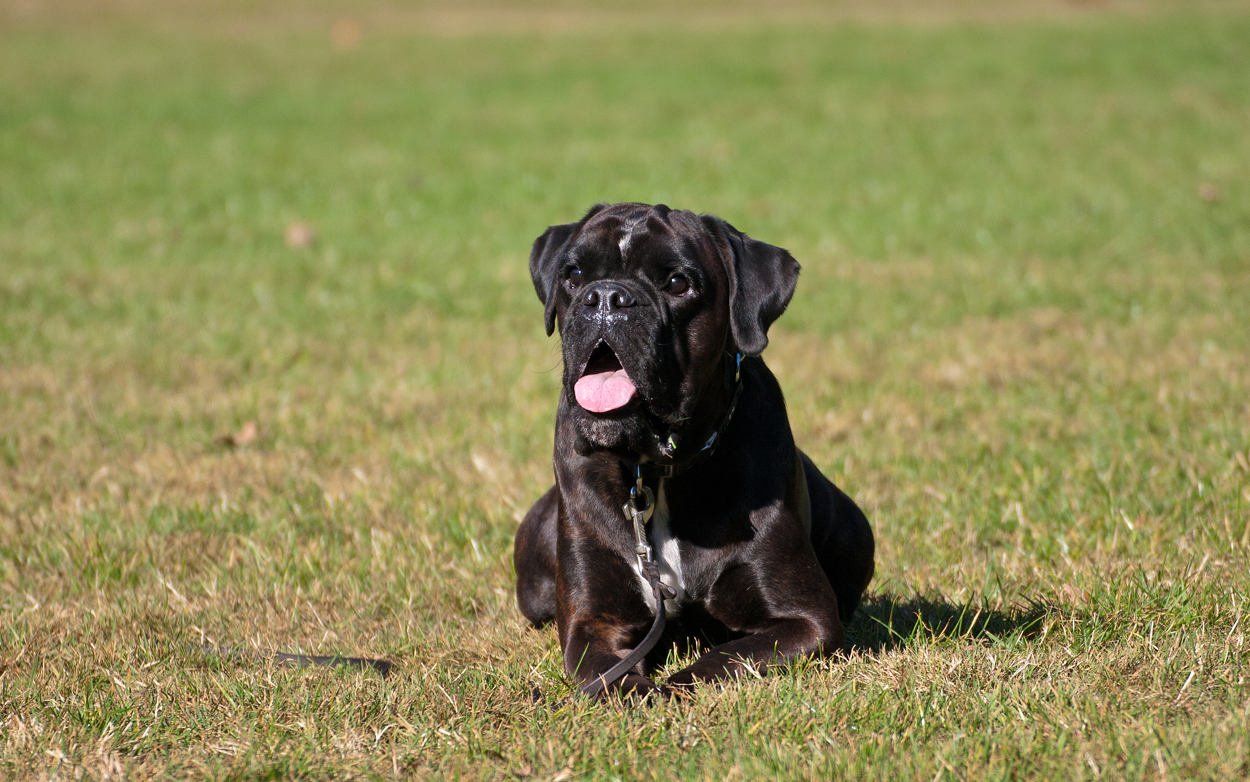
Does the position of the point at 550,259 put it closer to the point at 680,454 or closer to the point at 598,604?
the point at 680,454

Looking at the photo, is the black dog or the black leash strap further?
the black leash strap

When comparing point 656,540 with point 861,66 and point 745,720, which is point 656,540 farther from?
point 861,66

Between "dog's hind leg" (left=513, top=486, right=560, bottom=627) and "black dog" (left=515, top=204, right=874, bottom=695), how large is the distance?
0.34 metres

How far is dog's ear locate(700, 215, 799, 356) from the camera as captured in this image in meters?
3.59

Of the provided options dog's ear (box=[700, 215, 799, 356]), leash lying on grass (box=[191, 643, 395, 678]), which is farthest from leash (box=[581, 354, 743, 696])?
leash lying on grass (box=[191, 643, 395, 678])

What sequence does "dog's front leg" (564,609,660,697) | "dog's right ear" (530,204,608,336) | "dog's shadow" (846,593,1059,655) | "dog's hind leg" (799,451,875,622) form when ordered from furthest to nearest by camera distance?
"dog's hind leg" (799,451,875,622) → "dog's right ear" (530,204,608,336) → "dog's shadow" (846,593,1059,655) → "dog's front leg" (564,609,660,697)

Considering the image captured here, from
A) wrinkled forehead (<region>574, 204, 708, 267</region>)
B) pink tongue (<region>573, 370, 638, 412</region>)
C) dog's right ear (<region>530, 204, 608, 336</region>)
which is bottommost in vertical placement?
pink tongue (<region>573, 370, 638, 412</region>)

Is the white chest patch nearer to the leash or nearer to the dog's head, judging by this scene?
the leash

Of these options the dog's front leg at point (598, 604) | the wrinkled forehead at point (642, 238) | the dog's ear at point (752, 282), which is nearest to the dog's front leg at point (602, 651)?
the dog's front leg at point (598, 604)

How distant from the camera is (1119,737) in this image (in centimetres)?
282

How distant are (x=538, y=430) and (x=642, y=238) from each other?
9.33 ft

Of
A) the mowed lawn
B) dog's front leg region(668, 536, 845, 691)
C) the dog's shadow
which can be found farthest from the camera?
the dog's shadow

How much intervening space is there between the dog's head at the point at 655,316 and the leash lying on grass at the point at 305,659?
0.94 meters

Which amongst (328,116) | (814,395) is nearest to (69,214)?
(328,116)
